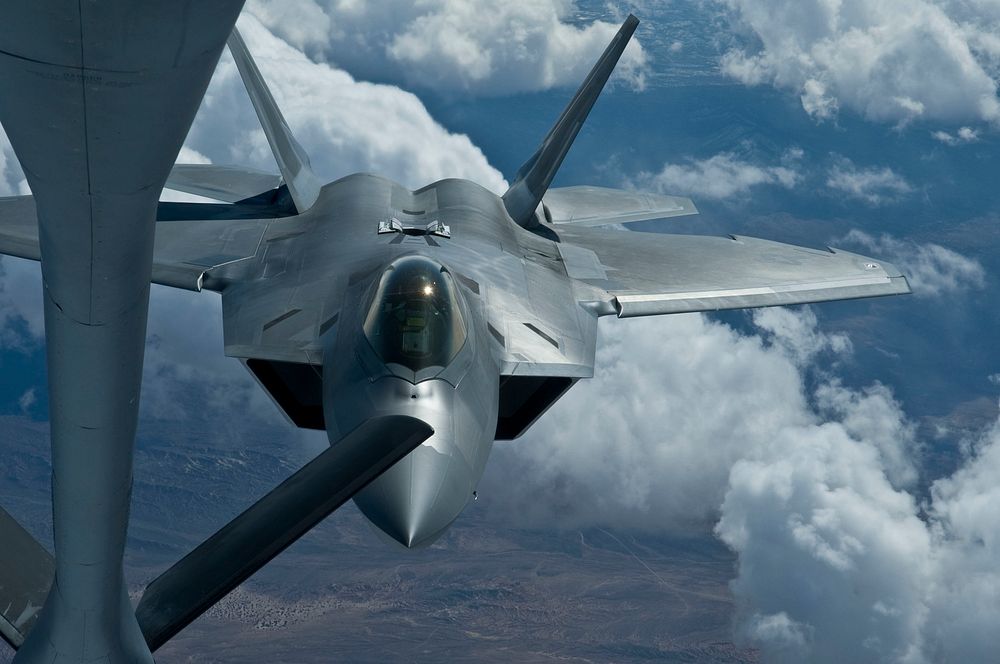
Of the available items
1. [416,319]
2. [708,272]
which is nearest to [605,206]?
[708,272]

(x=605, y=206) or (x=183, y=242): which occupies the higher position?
(x=605, y=206)

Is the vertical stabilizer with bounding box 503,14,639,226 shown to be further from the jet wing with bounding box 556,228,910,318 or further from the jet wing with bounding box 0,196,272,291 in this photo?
the jet wing with bounding box 0,196,272,291

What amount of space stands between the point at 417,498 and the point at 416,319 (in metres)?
3.10

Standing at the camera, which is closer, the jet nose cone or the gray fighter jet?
the jet nose cone

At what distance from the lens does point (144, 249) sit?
5012 millimetres

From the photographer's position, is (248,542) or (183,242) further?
(183,242)

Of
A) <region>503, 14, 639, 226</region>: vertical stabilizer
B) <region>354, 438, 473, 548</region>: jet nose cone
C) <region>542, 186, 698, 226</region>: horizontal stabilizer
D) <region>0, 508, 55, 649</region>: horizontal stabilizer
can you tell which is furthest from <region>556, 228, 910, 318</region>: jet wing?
<region>0, 508, 55, 649</region>: horizontal stabilizer

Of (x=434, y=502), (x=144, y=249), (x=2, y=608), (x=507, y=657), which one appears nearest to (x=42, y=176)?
(x=144, y=249)

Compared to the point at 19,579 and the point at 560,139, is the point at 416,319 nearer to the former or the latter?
the point at 19,579

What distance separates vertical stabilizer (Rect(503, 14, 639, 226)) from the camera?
76.2 feet

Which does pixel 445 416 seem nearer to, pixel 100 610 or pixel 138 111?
pixel 100 610

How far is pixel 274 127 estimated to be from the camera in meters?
23.4

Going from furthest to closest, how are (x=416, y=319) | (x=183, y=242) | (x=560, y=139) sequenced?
(x=560, y=139), (x=183, y=242), (x=416, y=319)

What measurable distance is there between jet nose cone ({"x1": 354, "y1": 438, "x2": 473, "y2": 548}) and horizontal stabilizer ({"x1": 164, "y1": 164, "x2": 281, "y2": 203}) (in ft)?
47.2
